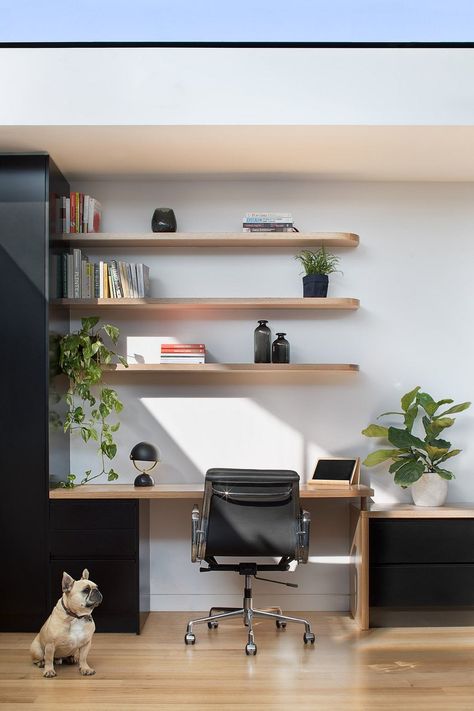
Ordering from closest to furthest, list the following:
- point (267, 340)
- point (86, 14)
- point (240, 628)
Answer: point (86, 14)
point (240, 628)
point (267, 340)

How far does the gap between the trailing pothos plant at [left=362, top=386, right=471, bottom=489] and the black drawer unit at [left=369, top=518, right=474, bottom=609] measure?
271 millimetres

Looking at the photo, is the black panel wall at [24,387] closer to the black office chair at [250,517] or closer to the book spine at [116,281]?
the book spine at [116,281]

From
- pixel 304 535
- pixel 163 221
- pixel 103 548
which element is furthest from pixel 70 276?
pixel 304 535

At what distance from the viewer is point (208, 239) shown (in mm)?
5098

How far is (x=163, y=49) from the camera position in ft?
14.4

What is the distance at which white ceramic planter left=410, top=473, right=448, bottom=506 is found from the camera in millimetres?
5109

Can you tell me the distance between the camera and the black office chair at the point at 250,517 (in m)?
4.36

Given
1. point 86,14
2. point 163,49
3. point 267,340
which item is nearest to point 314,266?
point 267,340

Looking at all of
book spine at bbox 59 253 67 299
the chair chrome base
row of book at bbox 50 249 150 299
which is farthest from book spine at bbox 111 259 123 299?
the chair chrome base

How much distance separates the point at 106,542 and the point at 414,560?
5.64 feet

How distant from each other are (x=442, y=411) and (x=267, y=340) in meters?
1.20

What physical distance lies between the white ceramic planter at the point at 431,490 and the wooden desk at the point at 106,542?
0.53m

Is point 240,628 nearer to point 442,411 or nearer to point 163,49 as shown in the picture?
point 442,411

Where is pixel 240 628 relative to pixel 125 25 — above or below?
below
